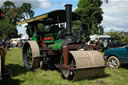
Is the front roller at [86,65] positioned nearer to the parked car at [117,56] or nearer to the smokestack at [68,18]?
the smokestack at [68,18]

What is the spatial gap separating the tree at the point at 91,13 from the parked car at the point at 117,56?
983 inches

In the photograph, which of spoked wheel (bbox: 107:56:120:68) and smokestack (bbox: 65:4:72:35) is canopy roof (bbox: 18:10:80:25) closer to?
smokestack (bbox: 65:4:72:35)

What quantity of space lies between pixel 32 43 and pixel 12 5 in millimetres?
54104

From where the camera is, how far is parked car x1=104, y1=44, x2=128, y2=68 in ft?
24.8

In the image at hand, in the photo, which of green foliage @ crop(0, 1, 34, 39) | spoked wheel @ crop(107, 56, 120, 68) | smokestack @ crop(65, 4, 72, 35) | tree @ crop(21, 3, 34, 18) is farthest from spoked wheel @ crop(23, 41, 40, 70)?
tree @ crop(21, 3, 34, 18)

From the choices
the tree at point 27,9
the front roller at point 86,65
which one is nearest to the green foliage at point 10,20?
the tree at point 27,9

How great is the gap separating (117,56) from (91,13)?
2921 centimetres

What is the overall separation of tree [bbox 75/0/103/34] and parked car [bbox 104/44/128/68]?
81.9ft

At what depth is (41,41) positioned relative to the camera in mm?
7953

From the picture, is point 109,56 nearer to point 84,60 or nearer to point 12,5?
point 84,60

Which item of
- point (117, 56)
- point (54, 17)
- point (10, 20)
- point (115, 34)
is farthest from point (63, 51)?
point (10, 20)

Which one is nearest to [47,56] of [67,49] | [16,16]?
[67,49]

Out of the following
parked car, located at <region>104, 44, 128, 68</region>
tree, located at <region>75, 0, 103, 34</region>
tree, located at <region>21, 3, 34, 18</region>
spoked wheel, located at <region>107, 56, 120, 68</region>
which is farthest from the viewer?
tree, located at <region>21, 3, 34, 18</region>

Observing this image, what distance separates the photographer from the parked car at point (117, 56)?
24.8ft
